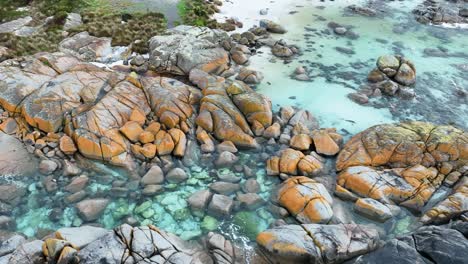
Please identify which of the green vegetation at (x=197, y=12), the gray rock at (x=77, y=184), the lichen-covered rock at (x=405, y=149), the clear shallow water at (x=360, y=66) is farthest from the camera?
the green vegetation at (x=197, y=12)

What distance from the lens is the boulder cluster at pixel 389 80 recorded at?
86.7 ft

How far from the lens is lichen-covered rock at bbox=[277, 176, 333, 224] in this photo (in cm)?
1732

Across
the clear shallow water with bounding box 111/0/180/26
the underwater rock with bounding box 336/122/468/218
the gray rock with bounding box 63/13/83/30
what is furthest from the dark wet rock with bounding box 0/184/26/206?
the clear shallow water with bounding box 111/0/180/26

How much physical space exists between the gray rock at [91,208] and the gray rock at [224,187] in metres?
4.99

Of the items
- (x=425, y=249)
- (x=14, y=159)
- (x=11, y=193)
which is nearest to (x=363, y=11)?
(x=425, y=249)

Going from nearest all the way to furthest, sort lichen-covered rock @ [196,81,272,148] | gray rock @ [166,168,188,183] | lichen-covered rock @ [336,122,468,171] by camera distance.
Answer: gray rock @ [166,168,188,183] < lichen-covered rock @ [336,122,468,171] < lichen-covered rock @ [196,81,272,148]

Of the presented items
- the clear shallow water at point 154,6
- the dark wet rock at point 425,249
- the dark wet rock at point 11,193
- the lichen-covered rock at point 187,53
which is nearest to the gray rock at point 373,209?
the dark wet rock at point 425,249

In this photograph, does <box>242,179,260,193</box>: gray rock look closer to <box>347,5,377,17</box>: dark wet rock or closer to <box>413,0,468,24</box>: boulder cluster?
<box>347,5,377,17</box>: dark wet rock

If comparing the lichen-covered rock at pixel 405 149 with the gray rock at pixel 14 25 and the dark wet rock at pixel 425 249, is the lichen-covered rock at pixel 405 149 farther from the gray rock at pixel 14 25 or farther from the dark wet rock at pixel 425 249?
the gray rock at pixel 14 25

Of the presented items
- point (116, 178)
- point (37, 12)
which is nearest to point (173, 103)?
point (116, 178)

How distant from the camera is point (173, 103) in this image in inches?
→ 885

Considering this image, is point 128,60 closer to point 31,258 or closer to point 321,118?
point 321,118

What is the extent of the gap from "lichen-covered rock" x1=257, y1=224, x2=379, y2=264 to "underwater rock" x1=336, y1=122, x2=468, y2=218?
9.13ft

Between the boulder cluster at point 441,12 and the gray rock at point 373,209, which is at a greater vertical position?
the boulder cluster at point 441,12
